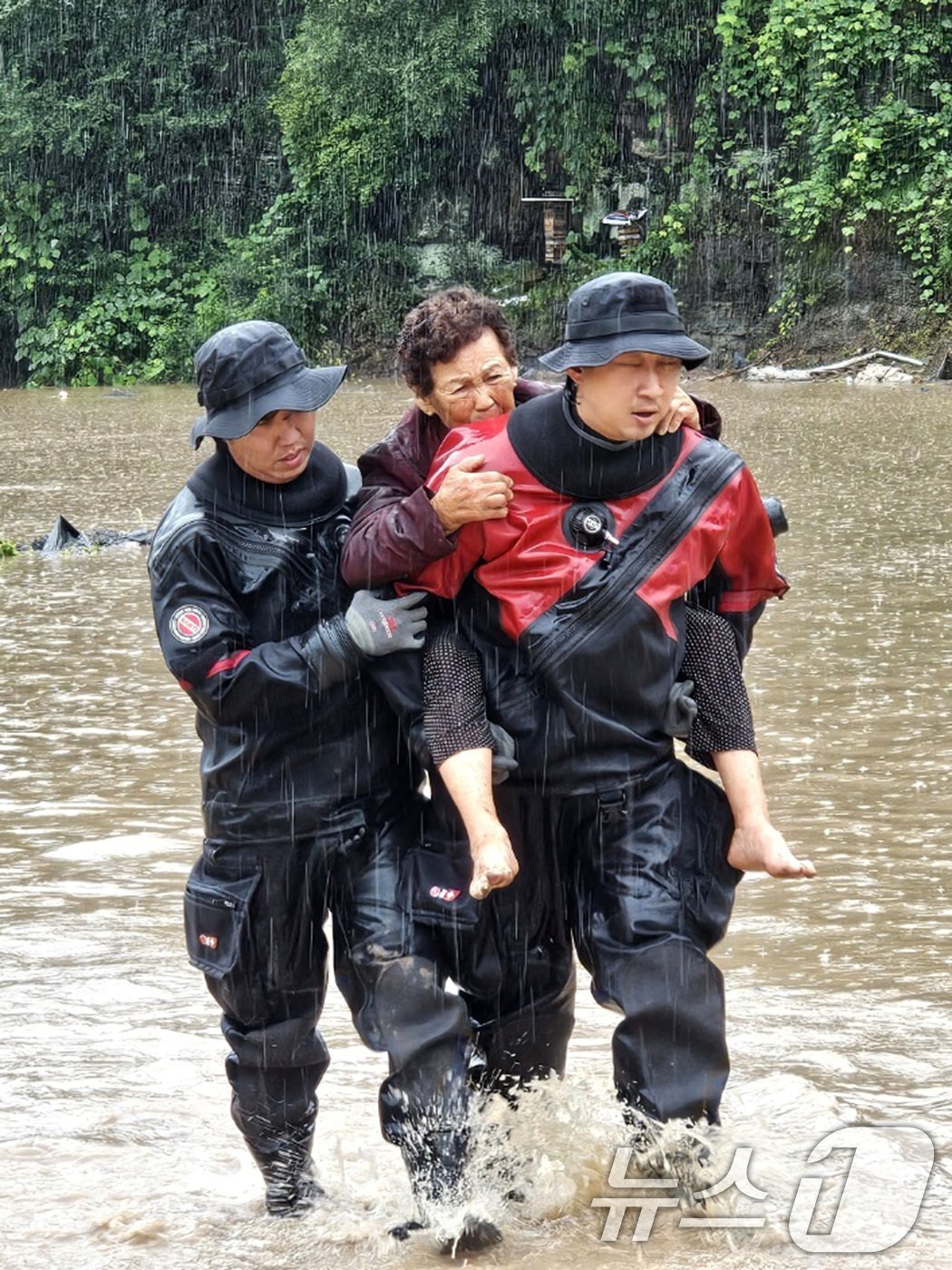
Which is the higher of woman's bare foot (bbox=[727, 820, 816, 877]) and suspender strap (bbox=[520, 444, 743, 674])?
suspender strap (bbox=[520, 444, 743, 674])

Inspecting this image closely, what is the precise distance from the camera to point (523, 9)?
2700cm

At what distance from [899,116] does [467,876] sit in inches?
906

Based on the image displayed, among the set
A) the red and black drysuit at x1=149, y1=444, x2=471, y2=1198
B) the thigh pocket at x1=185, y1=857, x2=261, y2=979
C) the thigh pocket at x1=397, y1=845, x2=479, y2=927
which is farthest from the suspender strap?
the thigh pocket at x1=185, y1=857, x2=261, y2=979

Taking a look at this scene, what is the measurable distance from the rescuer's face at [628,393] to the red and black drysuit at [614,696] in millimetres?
43

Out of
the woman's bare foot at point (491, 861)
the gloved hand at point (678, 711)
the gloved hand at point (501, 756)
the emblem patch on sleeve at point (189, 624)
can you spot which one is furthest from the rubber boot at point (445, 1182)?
the emblem patch on sleeve at point (189, 624)

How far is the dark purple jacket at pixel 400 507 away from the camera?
296 centimetres

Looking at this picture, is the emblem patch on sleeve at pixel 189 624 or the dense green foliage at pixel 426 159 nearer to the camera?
the emblem patch on sleeve at pixel 189 624

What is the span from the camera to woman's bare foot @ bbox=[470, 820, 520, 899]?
2.85 meters

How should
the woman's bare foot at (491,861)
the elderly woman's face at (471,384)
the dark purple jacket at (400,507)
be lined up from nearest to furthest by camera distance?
the woman's bare foot at (491,861) < the dark purple jacket at (400,507) < the elderly woman's face at (471,384)

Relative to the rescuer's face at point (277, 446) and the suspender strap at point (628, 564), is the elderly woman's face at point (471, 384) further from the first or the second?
the suspender strap at point (628, 564)

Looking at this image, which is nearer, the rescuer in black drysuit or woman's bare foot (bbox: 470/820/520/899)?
woman's bare foot (bbox: 470/820/520/899)

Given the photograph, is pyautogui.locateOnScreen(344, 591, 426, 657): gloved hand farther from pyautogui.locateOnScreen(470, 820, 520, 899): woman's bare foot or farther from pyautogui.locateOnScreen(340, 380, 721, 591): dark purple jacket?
pyautogui.locateOnScreen(470, 820, 520, 899): woman's bare foot

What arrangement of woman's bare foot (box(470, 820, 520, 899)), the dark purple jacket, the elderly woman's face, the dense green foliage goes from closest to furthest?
woman's bare foot (box(470, 820, 520, 899)), the dark purple jacket, the elderly woman's face, the dense green foliage

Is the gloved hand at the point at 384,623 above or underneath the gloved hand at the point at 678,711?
above
